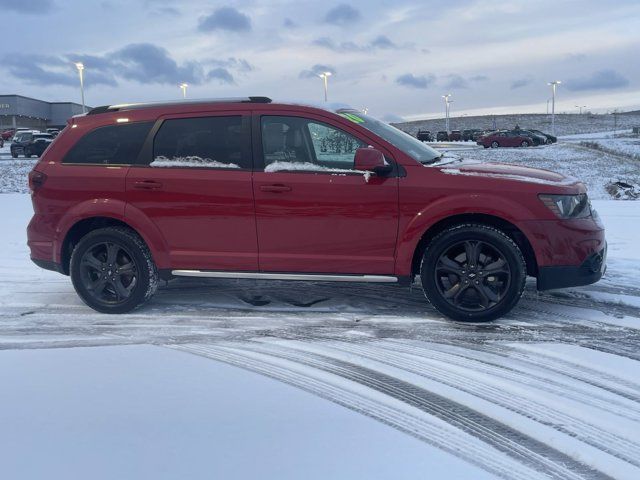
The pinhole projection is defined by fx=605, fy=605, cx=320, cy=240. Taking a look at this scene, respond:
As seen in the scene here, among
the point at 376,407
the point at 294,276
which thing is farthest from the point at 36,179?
the point at 376,407

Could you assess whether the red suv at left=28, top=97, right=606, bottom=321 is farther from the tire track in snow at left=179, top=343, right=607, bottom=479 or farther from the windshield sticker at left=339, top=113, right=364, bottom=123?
the tire track in snow at left=179, top=343, right=607, bottom=479

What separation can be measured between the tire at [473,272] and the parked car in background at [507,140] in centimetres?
4442

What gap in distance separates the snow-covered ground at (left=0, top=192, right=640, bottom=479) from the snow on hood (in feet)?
3.72

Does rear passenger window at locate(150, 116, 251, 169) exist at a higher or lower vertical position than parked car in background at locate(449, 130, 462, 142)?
lower

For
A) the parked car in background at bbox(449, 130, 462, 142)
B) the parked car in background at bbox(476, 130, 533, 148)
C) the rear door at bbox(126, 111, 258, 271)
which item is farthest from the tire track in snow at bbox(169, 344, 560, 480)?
the parked car in background at bbox(449, 130, 462, 142)

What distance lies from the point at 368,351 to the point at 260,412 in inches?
47.6

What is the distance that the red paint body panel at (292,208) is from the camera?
479 centimetres

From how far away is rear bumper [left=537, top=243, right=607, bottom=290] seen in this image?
4.79m

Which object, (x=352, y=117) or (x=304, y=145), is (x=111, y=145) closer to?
(x=304, y=145)

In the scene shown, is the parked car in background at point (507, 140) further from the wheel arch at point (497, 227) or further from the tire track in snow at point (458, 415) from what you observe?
the tire track in snow at point (458, 415)

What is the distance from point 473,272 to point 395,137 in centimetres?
140

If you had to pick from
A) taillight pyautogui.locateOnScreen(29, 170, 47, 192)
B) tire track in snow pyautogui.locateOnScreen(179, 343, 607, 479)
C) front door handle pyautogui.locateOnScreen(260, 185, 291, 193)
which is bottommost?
tire track in snow pyautogui.locateOnScreen(179, 343, 607, 479)

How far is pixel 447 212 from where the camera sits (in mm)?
4809

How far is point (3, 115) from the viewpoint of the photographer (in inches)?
3553
